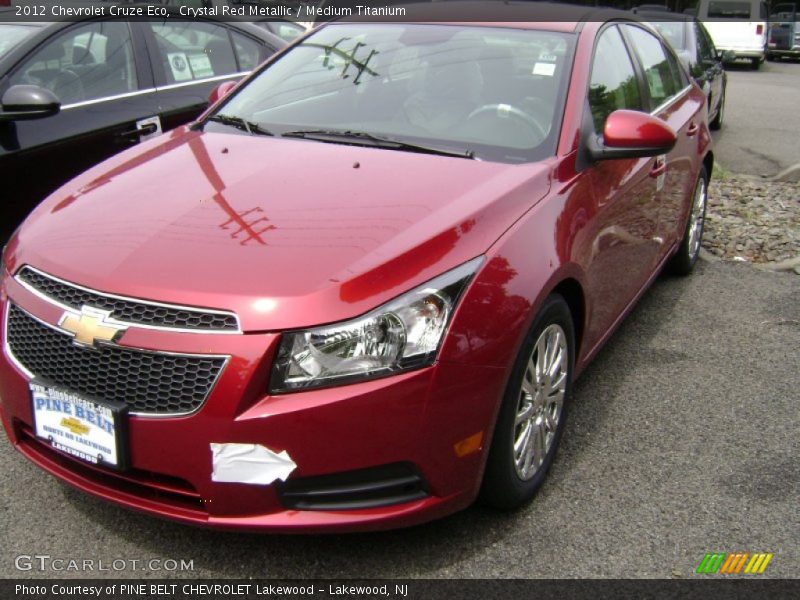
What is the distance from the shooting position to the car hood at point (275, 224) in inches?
91.6

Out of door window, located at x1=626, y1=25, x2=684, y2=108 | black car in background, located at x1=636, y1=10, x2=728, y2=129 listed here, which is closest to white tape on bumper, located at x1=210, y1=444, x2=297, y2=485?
door window, located at x1=626, y1=25, x2=684, y2=108

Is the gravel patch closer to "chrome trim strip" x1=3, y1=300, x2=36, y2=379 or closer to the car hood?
the car hood

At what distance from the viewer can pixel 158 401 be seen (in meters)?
2.30

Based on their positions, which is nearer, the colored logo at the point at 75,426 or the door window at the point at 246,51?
the colored logo at the point at 75,426

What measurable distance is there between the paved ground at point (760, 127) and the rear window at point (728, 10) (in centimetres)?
428

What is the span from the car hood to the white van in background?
21797 mm


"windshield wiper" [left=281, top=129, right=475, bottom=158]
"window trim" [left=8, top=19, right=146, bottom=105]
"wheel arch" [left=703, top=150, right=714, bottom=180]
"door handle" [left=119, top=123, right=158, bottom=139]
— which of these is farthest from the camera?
"wheel arch" [left=703, top=150, right=714, bottom=180]

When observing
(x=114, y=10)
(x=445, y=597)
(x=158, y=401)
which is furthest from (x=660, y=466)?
(x=114, y=10)

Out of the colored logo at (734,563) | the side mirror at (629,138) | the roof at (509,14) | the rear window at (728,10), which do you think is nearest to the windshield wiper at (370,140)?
the side mirror at (629,138)

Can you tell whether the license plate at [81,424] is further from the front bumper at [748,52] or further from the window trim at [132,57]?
the front bumper at [748,52]

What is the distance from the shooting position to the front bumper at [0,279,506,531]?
2.24 m

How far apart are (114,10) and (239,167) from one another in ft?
8.58

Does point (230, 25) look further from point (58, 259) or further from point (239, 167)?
point (58, 259)

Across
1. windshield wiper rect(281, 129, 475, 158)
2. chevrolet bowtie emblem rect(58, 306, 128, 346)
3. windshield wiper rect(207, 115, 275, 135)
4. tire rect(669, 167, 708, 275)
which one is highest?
windshield wiper rect(207, 115, 275, 135)
